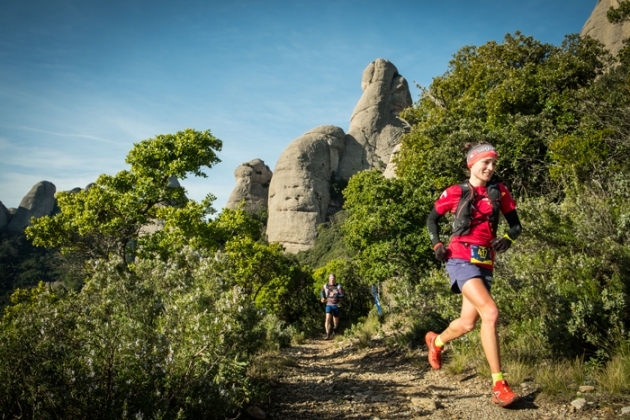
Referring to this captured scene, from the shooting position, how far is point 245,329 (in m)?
3.62

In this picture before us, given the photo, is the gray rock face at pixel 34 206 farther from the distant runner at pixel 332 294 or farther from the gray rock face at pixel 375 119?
the distant runner at pixel 332 294

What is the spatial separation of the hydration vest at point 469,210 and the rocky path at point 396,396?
1.63 metres

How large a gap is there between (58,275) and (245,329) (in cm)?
5605

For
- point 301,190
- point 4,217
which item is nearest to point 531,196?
point 301,190

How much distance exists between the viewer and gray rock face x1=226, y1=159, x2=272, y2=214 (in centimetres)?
5500

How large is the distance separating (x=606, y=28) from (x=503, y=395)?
1546 inches

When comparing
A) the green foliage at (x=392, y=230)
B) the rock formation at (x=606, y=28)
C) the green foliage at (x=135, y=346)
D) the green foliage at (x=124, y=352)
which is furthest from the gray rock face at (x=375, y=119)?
the green foliage at (x=124, y=352)

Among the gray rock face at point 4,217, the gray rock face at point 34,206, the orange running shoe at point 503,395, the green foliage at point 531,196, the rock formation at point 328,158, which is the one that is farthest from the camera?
the gray rock face at point 34,206

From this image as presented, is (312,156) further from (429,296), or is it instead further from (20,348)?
(20,348)

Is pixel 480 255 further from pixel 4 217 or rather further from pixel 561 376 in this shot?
pixel 4 217

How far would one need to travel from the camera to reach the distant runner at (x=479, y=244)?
3.34 m

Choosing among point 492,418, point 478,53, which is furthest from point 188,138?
point 478,53

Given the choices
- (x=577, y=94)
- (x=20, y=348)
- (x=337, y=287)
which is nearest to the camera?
(x=20, y=348)

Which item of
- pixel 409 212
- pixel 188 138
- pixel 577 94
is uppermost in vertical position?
pixel 577 94
